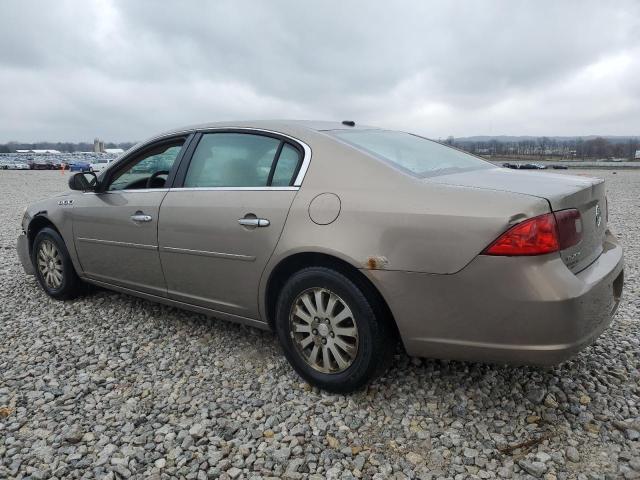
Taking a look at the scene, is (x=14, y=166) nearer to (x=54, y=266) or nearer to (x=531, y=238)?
(x=54, y=266)

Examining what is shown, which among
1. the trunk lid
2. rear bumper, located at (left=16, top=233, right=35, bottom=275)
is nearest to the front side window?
the trunk lid

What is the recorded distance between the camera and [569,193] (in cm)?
233

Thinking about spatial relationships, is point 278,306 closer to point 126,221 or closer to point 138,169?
point 126,221

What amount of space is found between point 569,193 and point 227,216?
1836 millimetres

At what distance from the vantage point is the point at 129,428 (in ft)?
8.20

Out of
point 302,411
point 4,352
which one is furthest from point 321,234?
point 4,352

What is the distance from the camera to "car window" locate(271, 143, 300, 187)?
9.41 feet

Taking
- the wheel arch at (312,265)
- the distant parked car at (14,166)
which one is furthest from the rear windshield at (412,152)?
the distant parked car at (14,166)

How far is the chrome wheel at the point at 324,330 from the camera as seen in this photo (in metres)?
2.60

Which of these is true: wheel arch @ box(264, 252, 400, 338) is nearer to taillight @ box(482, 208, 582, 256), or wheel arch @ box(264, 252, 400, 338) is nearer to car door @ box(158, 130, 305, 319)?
car door @ box(158, 130, 305, 319)

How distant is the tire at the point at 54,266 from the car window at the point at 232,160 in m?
1.73

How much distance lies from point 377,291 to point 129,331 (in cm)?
218

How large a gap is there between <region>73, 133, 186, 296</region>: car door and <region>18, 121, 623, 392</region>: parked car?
2cm

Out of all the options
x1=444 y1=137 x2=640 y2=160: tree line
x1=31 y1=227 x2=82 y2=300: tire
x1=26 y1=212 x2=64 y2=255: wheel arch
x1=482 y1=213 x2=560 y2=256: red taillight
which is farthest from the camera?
x1=444 y1=137 x2=640 y2=160: tree line
